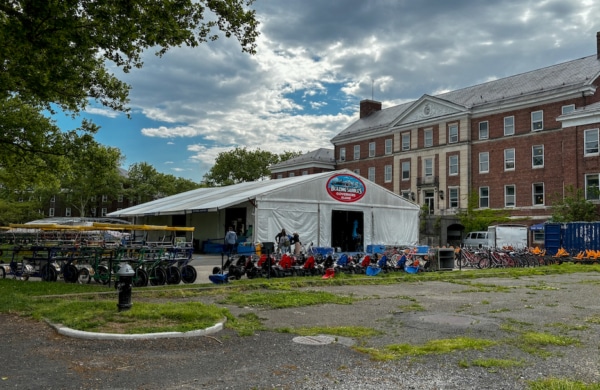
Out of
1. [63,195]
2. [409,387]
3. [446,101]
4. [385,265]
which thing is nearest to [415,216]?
[385,265]

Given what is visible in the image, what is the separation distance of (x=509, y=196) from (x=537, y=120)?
24.0ft

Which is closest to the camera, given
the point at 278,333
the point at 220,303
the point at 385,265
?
the point at 278,333

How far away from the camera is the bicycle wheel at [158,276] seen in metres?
14.7

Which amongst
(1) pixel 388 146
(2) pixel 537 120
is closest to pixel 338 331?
(2) pixel 537 120

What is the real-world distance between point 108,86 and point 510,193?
41.4 meters

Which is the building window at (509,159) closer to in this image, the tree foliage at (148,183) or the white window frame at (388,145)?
the white window frame at (388,145)

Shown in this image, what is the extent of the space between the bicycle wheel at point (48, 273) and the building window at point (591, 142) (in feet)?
134

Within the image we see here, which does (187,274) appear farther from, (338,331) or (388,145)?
(388,145)

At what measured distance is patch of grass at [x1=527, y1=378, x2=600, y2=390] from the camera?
5.43 metres

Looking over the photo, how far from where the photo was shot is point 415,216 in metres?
Answer: 35.2

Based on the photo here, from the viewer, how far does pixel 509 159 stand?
49.5m

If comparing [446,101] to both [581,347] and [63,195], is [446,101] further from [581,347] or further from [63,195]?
[63,195]

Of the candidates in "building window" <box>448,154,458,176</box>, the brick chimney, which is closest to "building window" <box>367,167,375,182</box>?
the brick chimney

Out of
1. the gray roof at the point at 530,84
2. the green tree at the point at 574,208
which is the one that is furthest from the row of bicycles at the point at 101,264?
the gray roof at the point at 530,84
